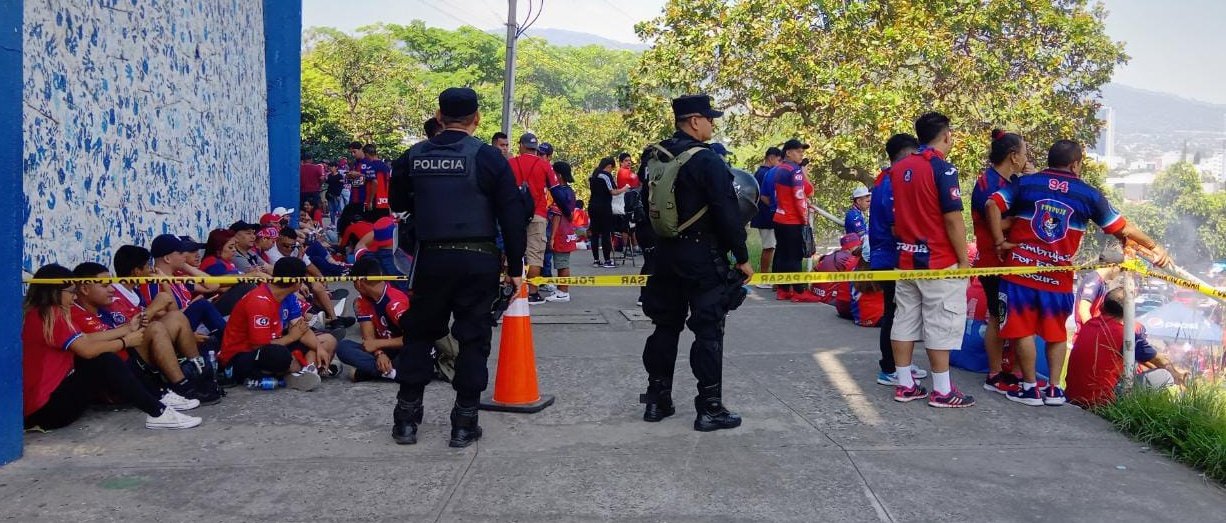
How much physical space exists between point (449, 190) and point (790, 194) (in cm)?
596

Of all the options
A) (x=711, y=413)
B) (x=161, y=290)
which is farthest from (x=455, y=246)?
(x=161, y=290)

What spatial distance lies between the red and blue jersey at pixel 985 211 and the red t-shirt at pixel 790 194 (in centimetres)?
387

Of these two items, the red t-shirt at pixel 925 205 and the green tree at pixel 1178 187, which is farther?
the green tree at pixel 1178 187

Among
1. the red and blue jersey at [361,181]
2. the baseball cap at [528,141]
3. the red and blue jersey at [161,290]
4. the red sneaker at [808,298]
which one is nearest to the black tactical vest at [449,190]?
the red and blue jersey at [161,290]

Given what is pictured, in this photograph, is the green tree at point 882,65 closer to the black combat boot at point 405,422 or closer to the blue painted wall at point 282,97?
the blue painted wall at point 282,97

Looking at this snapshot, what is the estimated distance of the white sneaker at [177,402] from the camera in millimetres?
5343

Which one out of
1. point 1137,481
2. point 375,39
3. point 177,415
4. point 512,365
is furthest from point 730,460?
point 375,39

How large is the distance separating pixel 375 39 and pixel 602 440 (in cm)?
4995

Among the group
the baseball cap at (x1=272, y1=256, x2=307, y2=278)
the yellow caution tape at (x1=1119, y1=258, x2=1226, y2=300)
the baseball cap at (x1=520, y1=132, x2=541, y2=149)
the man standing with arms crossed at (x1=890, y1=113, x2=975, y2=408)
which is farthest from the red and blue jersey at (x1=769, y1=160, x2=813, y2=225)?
the baseball cap at (x1=272, y1=256, x2=307, y2=278)

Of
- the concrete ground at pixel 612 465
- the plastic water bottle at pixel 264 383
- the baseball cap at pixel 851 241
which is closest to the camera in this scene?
the concrete ground at pixel 612 465

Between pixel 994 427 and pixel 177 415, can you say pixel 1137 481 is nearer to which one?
pixel 994 427

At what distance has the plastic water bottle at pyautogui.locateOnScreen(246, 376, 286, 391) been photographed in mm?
6023

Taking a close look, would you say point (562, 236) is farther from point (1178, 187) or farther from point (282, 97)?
point (1178, 187)

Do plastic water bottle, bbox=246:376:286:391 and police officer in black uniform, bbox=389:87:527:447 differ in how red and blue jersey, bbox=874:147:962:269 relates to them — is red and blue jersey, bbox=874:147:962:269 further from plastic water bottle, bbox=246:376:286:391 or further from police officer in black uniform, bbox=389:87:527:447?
plastic water bottle, bbox=246:376:286:391
